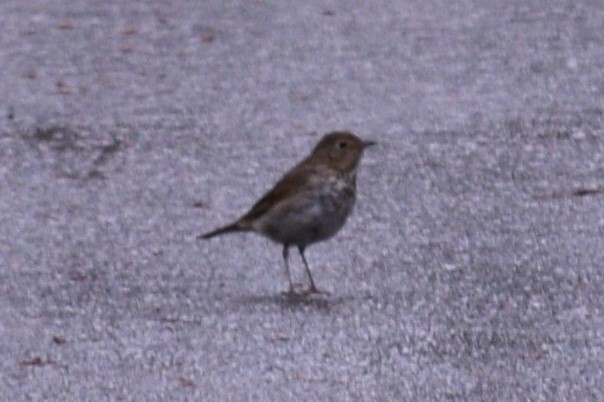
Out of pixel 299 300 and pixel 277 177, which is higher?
pixel 299 300

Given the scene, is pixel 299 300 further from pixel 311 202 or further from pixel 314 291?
pixel 311 202

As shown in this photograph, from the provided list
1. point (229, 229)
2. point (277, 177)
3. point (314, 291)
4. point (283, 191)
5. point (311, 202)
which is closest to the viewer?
point (314, 291)

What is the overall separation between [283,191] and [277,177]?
1.53 meters

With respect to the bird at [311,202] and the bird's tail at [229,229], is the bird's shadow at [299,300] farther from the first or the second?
the bird's tail at [229,229]

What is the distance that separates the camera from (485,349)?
6723mm

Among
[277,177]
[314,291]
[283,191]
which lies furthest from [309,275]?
[277,177]

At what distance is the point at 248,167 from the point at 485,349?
114 inches

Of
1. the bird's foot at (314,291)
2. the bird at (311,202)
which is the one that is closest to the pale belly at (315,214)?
the bird at (311,202)

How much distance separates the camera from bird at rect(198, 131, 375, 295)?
24.9ft

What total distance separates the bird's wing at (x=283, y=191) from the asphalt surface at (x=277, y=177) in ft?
0.81

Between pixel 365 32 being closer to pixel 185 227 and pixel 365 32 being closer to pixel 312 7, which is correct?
pixel 312 7

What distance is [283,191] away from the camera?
25.3ft

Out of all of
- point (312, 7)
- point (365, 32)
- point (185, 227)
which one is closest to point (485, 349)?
point (185, 227)

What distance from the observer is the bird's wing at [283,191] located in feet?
25.2
